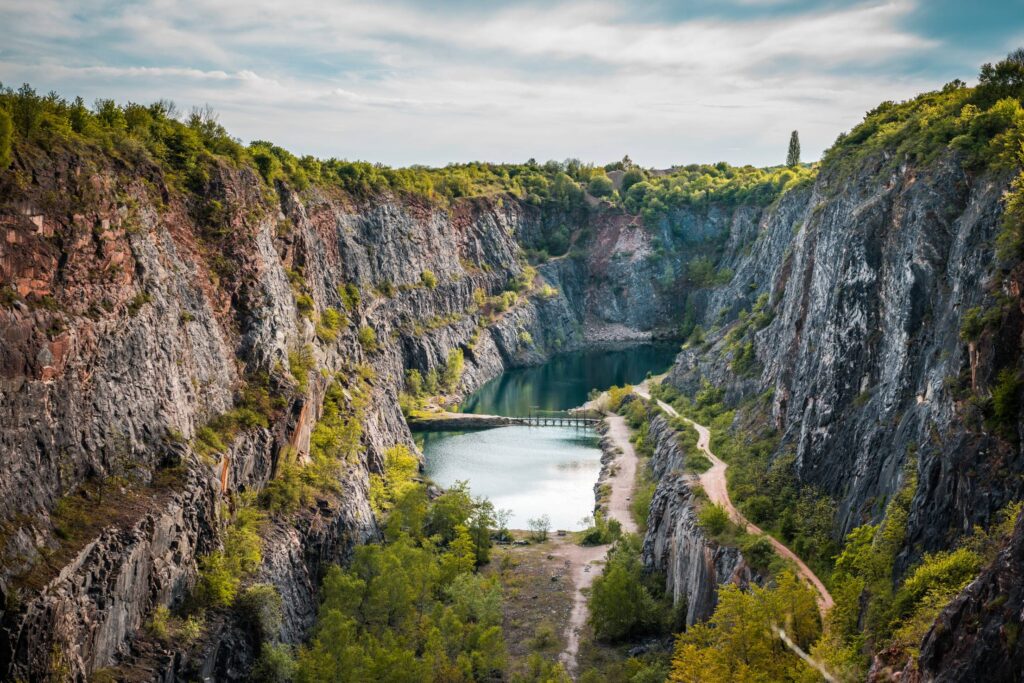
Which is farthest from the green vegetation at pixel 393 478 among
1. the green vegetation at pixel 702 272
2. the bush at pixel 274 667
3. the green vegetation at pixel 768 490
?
the green vegetation at pixel 702 272

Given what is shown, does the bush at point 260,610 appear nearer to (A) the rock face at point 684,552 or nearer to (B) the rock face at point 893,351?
(A) the rock face at point 684,552

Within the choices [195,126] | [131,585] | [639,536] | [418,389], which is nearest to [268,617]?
[131,585]

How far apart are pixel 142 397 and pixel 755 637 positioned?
3203 cm

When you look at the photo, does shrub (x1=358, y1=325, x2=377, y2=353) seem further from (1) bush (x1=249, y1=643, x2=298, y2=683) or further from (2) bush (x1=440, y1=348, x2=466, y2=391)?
(1) bush (x1=249, y1=643, x2=298, y2=683)

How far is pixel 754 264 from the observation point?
460 ft

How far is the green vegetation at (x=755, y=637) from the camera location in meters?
40.3

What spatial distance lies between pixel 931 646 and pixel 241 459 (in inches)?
1694

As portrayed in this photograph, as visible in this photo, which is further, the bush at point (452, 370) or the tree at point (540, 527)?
the bush at point (452, 370)

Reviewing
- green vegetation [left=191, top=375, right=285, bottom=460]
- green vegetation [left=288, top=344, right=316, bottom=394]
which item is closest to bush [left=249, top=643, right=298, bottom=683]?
green vegetation [left=191, top=375, right=285, bottom=460]

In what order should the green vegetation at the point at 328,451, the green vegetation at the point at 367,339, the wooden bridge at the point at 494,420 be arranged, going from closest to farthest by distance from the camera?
the green vegetation at the point at 328,451 < the green vegetation at the point at 367,339 < the wooden bridge at the point at 494,420

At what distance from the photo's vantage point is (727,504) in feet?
210

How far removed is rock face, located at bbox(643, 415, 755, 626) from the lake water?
13736 mm

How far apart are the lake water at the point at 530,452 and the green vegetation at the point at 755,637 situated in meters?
44.3

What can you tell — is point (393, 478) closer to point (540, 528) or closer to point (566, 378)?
point (540, 528)
